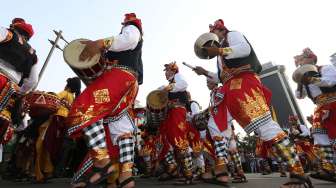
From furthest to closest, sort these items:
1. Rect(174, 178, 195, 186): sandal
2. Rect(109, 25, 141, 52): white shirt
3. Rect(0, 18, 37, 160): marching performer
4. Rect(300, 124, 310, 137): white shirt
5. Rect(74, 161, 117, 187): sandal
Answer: Rect(300, 124, 310, 137): white shirt, Rect(174, 178, 195, 186): sandal, Rect(0, 18, 37, 160): marching performer, Rect(109, 25, 141, 52): white shirt, Rect(74, 161, 117, 187): sandal

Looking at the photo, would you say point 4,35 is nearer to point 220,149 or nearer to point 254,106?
point 254,106

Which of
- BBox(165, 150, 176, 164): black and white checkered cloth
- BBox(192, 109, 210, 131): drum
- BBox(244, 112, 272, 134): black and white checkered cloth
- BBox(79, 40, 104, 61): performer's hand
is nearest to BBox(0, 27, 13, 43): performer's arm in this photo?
BBox(79, 40, 104, 61): performer's hand

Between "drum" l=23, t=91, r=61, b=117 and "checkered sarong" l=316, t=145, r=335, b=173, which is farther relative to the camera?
"drum" l=23, t=91, r=61, b=117

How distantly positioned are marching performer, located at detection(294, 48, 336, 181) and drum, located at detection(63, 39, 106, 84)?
9.49ft

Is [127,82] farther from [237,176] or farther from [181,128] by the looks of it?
[237,176]

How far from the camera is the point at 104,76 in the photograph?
323cm

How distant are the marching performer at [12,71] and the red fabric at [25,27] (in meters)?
0.44

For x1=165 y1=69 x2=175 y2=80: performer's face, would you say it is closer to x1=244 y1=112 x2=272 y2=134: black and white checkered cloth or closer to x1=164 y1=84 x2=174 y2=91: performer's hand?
x1=164 y1=84 x2=174 y2=91: performer's hand

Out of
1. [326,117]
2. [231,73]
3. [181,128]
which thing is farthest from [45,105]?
[326,117]

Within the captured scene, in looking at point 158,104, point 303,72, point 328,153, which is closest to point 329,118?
point 328,153

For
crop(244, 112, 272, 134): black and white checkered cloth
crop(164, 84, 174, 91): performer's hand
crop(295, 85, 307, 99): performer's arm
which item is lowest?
crop(244, 112, 272, 134): black and white checkered cloth

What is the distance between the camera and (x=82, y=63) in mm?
3180

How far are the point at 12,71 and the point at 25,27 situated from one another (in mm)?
937

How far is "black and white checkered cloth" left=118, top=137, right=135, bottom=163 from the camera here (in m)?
3.11
